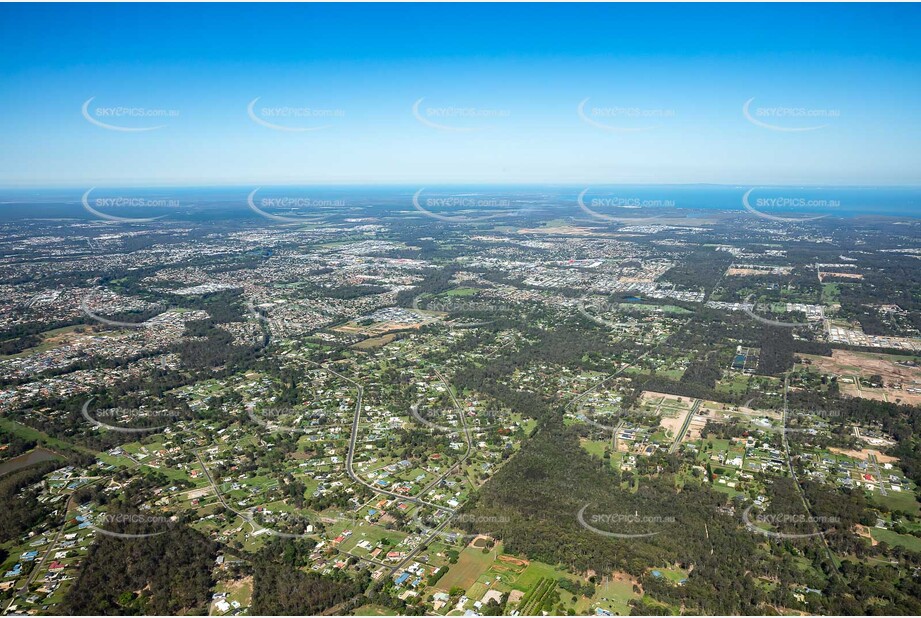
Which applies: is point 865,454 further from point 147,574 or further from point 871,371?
point 147,574

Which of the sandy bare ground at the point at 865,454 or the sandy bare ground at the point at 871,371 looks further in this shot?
the sandy bare ground at the point at 871,371

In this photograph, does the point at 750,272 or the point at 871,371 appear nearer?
the point at 871,371

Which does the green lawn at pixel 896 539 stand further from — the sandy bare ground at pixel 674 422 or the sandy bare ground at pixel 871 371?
the sandy bare ground at pixel 871 371

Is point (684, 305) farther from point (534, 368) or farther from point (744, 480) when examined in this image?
point (744, 480)

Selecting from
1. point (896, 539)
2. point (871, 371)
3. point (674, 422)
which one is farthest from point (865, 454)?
point (871, 371)

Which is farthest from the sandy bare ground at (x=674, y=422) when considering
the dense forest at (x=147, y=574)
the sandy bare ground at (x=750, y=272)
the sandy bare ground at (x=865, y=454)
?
the sandy bare ground at (x=750, y=272)

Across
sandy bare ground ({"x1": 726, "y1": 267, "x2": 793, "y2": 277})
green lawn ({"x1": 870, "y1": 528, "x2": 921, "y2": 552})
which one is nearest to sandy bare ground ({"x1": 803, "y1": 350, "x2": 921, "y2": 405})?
green lawn ({"x1": 870, "y1": 528, "x2": 921, "y2": 552})

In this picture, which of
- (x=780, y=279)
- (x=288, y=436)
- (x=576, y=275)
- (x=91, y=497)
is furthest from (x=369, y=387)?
(x=780, y=279)

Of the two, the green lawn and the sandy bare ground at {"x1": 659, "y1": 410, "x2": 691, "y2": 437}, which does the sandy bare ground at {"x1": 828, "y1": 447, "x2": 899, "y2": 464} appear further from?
the sandy bare ground at {"x1": 659, "y1": 410, "x2": 691, "y2": 437}
